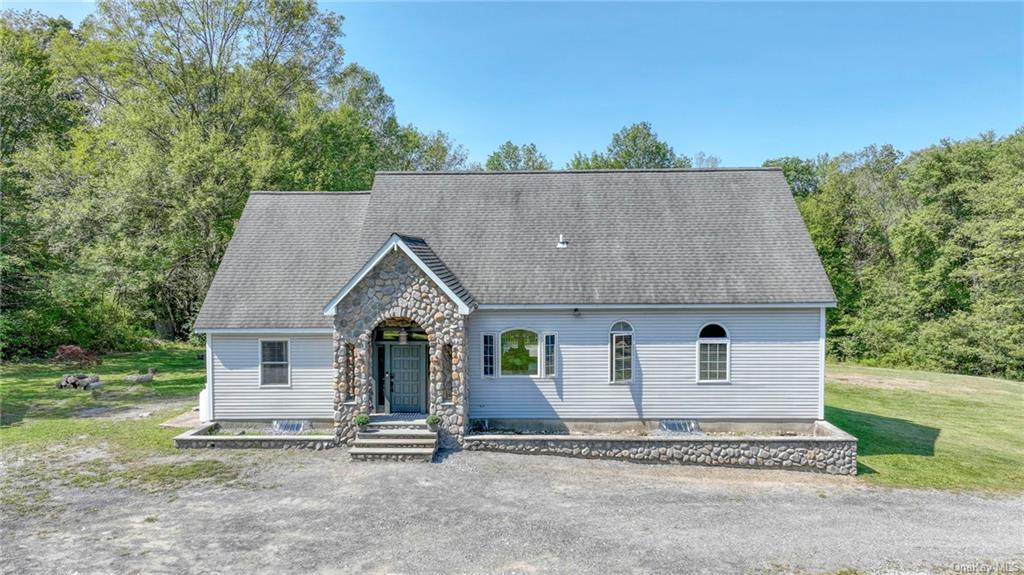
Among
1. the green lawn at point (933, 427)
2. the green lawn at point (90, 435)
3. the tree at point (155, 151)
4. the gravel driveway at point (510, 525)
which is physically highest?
the tree at point (155, 151)

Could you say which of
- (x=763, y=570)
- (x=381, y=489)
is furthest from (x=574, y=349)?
(x=763, y=570)

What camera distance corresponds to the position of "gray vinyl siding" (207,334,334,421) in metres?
14.9

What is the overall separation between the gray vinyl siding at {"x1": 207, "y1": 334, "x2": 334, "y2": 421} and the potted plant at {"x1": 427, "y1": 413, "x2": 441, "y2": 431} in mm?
3260

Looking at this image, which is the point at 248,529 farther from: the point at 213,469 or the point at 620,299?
the point at 620,299

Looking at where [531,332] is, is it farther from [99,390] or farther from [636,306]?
[99,390]

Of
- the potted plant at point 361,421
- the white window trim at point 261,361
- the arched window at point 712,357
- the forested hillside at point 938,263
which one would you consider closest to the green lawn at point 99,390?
the white window trim at point 261,361

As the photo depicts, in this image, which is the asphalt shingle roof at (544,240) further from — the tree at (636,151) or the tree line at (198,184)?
the tree at (636,151)

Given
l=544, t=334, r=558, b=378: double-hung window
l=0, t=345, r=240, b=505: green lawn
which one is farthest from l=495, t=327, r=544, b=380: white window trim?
l=0, t=345, r=240, b=505: green lawn

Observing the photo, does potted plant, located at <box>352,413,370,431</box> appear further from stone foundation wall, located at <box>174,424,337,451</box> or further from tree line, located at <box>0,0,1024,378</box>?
tree line, located at <box>0,0,1024,378</box>

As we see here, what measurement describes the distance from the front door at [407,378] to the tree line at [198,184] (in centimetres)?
1465

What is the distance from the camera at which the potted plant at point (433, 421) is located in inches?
527

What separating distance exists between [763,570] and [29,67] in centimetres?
4223

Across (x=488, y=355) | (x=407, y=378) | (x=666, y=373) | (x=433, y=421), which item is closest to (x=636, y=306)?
(x=666, y=373)

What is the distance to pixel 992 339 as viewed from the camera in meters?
29.9
